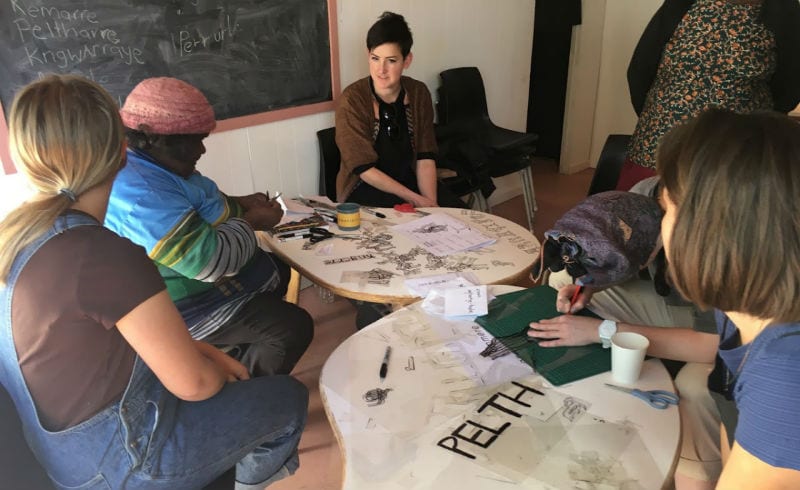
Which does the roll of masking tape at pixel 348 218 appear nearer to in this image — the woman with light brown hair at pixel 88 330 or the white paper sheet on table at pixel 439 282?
the white paper sheet on table at pixel 439 282

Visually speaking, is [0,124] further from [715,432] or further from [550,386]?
[715,432]

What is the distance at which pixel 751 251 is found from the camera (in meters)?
0.77

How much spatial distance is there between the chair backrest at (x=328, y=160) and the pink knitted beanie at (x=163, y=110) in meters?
1.22

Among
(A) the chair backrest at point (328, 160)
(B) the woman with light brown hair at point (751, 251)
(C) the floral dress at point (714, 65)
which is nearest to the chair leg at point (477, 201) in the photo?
(A) the chair backrest at point (328, 160)

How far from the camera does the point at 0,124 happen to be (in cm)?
196

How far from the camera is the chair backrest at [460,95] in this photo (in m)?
3.37

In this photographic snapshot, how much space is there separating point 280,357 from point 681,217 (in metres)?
1.27

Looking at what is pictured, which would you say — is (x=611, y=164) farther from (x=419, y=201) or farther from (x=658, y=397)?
(x=658, y=397)

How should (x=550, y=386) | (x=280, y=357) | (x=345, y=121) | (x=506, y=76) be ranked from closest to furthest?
(x=550, y=386) → (x=280, y=357) → (x=345, y=121) → (x=506, y=76)

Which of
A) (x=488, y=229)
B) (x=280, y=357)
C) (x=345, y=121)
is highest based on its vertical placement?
(x=345, y=121)

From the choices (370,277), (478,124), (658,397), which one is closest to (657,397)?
(658,397)

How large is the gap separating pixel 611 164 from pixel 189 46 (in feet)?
5.73

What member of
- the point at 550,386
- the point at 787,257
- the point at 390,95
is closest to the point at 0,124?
the point at 390,95

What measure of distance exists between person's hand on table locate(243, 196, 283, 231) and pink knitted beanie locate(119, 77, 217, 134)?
12.6 inches
